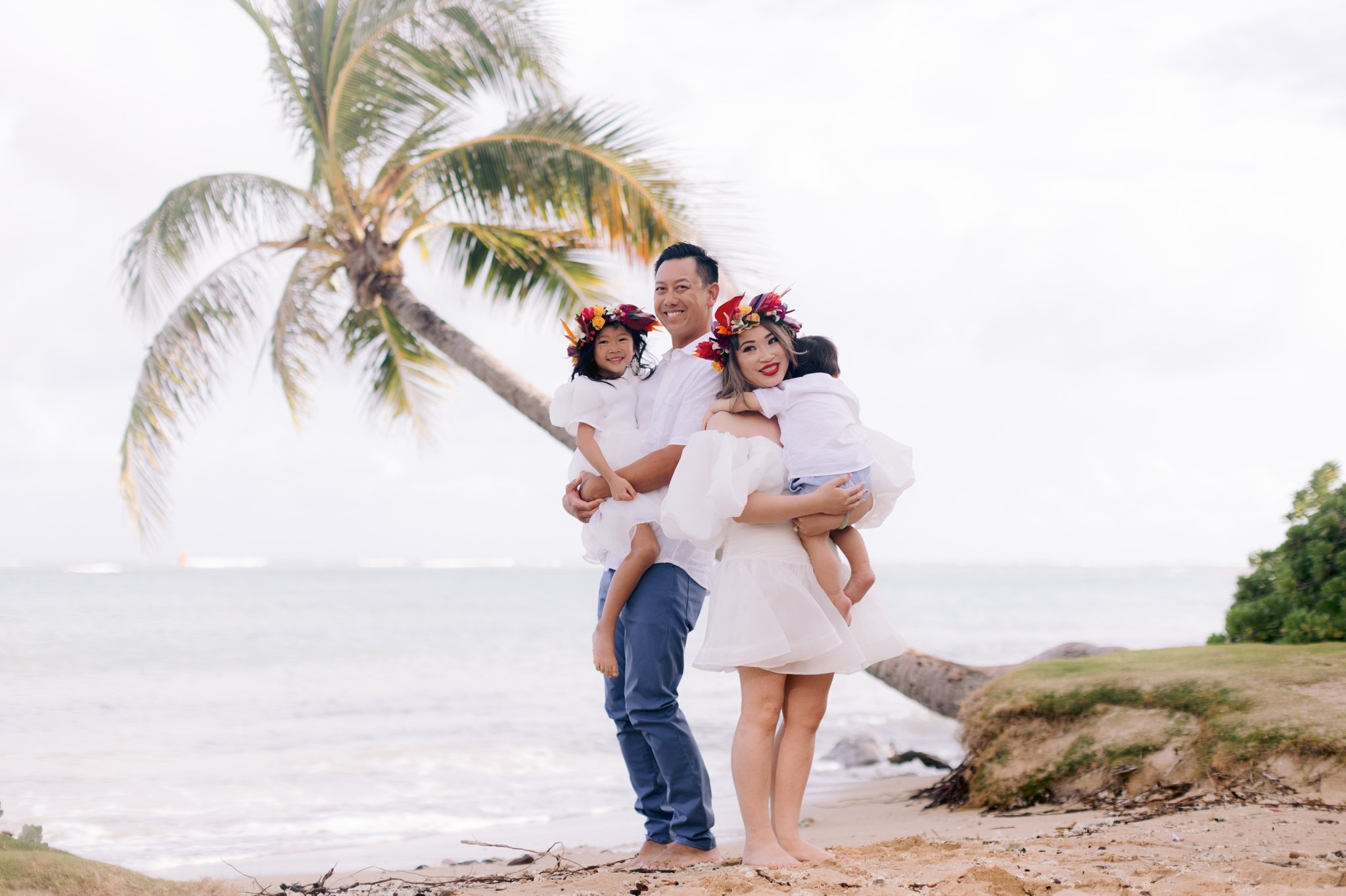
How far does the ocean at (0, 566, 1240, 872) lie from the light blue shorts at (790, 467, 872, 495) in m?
3.60

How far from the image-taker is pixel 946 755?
9172 millimetres

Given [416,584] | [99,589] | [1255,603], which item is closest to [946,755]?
[1255,603]

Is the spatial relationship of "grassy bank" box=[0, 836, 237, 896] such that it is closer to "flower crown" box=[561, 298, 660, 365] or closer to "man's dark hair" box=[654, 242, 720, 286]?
"flower crown" box=[561, 298, 660, 365]

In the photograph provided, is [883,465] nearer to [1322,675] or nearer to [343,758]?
[1322,675]

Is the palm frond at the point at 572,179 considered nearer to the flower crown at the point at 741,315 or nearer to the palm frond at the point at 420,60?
the palm frond at the point at 420,60

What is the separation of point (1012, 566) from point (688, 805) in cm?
9965

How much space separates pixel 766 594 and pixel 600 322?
1184 millimetres

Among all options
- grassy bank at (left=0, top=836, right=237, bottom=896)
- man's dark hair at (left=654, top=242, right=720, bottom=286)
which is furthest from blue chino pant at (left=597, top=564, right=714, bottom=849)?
grassy bank at (left=0, top=836, right=237, bottom=896)

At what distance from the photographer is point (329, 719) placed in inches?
484

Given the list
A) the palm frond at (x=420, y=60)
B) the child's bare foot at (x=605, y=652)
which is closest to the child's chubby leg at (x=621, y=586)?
the child's bare foot at (x=605, y=652)

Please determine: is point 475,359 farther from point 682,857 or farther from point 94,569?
point 94,569

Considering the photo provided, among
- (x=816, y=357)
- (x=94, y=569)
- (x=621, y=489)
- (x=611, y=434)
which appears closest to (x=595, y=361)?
(x=611, y=434)

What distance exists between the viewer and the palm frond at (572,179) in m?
7.52

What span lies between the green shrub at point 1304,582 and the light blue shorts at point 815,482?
4.05 meters
